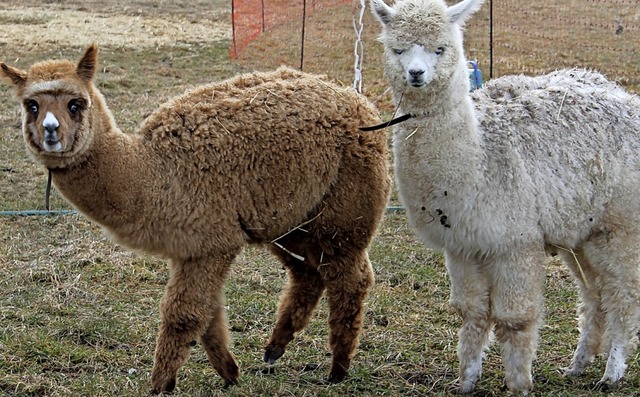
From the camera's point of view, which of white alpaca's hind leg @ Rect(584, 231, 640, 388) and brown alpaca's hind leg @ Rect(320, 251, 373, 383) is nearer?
white alpaca's hind leg @ Rect(584, 231, 640, 388)

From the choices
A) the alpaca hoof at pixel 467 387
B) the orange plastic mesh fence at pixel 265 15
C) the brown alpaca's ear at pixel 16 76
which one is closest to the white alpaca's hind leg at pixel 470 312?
the alpaca hoof at pixel 467 387

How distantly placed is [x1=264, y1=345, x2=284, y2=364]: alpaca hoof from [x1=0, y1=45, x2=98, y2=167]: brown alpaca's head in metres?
1.44

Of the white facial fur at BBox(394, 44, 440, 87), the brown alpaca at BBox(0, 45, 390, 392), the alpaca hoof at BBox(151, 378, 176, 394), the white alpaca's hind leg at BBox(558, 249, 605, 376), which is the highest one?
the white facial fur at BBox(394, 44, 440, 87)

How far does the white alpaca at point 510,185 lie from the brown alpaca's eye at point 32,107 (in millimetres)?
1547

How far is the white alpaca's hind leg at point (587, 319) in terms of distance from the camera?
444 centimetres

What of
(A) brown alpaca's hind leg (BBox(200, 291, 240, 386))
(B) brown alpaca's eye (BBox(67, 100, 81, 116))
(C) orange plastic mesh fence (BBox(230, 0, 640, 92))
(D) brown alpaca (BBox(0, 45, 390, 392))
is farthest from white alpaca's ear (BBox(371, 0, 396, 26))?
(C) orange plastic mesh fence (BBox(230, 0, 640, 92))

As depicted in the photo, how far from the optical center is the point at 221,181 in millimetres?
4207

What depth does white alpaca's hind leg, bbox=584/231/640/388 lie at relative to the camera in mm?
4164

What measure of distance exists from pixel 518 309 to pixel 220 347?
142 centimetres

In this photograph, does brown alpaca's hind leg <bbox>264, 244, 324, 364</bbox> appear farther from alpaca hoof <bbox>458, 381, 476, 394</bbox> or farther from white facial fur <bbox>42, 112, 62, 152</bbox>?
white facial fur <bbox>42, 112, 62, 152</bbox>

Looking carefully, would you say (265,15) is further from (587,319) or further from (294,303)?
(587,319)

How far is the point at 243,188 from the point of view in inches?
167

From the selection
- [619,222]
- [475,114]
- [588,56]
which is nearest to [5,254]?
[475,114]

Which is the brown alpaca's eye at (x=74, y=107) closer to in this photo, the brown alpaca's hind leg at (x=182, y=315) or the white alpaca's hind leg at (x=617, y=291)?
the brown alpaca's hind leg at (x=182, y=315)
